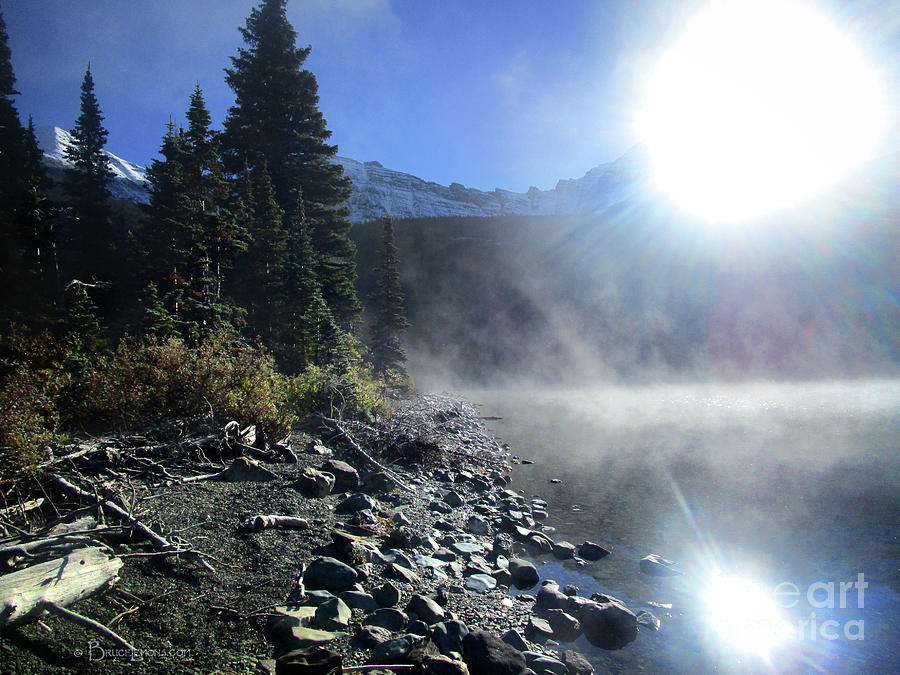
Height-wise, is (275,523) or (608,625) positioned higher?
(275,523)

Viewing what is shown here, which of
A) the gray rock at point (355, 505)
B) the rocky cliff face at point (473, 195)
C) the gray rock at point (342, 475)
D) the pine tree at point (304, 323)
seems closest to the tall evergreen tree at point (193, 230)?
the pine tree at point (304, 323)

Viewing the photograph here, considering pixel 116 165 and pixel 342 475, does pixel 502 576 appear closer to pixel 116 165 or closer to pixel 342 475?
pixel 342 475

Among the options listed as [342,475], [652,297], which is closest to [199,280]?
[342,475]

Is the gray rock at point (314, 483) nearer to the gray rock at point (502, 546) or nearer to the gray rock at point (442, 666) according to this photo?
the gray rock at point (502, 546)

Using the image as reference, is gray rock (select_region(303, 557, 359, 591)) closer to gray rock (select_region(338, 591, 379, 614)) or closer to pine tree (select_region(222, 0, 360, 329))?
gray rock (select_region(338, 591, 379, 614))

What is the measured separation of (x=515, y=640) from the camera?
16.8ft

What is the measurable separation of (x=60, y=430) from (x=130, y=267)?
1994cm

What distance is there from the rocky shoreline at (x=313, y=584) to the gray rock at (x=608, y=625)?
Result: 0.02 m

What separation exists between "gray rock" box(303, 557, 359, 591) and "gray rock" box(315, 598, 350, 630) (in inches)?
22.2

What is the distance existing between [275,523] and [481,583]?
3187 millimetres

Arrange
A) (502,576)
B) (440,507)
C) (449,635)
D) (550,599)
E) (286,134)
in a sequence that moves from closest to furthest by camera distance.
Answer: (449,635)
(550,599)
(502,576)
(440,507)
(286,134)

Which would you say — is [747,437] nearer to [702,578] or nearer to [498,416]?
[498,416]

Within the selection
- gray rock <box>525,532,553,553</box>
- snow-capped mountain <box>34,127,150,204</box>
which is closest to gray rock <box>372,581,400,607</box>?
gray rock <box>525,532,553,553</box>

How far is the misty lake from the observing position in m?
5.75
